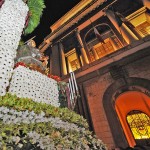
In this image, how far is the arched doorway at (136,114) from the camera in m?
11.2

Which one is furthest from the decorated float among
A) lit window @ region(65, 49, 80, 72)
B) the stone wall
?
lit window @ region(65, 49, 80, 72)

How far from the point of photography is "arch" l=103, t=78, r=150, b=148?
28.6 feet

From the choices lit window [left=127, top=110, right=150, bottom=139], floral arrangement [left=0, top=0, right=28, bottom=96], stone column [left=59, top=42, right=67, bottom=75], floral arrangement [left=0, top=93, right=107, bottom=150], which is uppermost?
stone column [left=59, top=42, right=67, bottom=75]

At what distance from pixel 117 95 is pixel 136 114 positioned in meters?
4.36

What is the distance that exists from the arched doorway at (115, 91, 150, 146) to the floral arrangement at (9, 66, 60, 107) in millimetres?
5648

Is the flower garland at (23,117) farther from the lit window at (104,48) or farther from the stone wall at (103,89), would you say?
the lit window at (104,48)

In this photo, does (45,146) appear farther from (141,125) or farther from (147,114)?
(147,114)

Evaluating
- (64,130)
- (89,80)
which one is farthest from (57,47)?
(64,130)

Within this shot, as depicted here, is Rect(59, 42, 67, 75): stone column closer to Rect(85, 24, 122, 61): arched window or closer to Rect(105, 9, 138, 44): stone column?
Rect(85, 24, 122, 61): arched window

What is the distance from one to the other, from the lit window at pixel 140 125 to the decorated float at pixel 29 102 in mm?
7544

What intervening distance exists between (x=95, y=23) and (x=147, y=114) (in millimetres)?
11577

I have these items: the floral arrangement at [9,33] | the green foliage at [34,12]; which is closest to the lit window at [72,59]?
the green foliage at [34,12]

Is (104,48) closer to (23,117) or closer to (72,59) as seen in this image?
(72,59)

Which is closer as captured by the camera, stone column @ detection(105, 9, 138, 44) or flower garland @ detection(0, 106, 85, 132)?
flower garland @ detection(0, 106, 85, 132)
